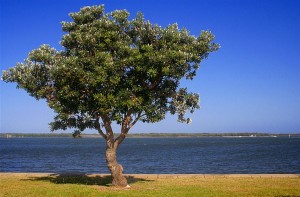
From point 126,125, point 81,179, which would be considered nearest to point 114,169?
point 126,125

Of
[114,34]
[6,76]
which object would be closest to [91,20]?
[114,34]

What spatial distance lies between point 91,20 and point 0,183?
40.9 ft

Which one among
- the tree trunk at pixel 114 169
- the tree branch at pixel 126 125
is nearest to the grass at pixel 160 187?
the tree trunk at pixel 114 169

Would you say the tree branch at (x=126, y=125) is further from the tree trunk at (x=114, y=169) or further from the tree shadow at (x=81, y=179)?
the tree shadow at (x=81, y=179)

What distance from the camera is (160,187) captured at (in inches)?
928

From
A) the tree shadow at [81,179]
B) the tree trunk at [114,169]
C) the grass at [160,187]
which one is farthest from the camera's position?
the tree shadow at [81,179]

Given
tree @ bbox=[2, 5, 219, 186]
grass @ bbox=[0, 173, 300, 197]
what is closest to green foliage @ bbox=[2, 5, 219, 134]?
tree @ bbox=[2, 5, 219, 186]

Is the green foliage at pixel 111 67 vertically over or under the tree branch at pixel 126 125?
over

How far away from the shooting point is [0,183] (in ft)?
82.0

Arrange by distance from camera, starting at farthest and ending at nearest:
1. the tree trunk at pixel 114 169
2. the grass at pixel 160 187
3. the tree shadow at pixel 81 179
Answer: the tree shadow at pixel 81 179 < the tree trunk at pixel 114 169 < the grass at pixel 160 187

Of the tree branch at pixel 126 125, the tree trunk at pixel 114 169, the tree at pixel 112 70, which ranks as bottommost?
the tree trunk at pixel 114 169

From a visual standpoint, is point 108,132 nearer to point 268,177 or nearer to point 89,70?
point 89,70

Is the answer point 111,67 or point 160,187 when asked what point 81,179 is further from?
point 111,67

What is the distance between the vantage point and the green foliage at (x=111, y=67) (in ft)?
68.4
